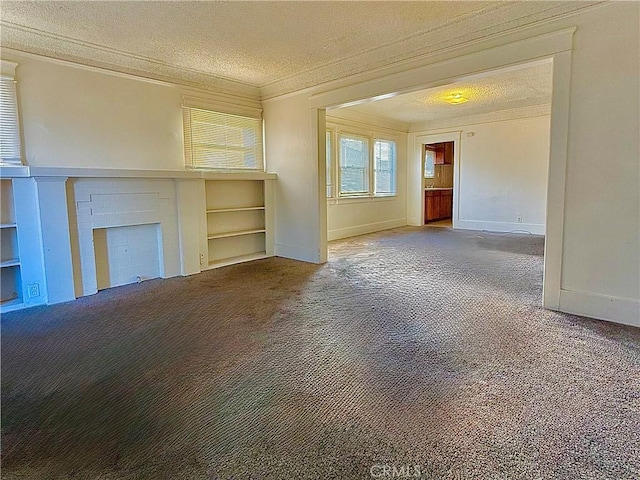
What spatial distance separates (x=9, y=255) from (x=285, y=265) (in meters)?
3.05

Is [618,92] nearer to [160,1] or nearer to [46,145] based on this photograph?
[160,1]

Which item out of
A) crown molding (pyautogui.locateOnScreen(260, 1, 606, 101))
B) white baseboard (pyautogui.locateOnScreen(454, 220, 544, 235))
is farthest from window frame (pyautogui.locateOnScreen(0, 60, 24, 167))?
white baseboard (pyautogui.locateOnScreen(454, 220, 544, 235))

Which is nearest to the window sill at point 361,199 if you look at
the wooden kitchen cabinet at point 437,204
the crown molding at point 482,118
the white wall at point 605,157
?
the wooden kitchen cabinet at point 437,204

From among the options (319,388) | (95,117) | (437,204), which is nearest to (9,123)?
(95,117)

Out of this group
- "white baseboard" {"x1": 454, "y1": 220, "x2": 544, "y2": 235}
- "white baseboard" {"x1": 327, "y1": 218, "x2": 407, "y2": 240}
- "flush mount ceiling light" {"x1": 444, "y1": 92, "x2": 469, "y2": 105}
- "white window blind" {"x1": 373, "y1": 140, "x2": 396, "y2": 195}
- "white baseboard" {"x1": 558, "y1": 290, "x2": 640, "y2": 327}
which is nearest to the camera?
"white baseboard" {"x1": 558, "y1": 290, "x2": 640, "y2": 327}

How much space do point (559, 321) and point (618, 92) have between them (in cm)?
182

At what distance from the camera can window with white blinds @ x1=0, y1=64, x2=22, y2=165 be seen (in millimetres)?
3643

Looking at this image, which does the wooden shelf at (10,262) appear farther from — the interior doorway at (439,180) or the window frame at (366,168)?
the interior doorway at (439,180)

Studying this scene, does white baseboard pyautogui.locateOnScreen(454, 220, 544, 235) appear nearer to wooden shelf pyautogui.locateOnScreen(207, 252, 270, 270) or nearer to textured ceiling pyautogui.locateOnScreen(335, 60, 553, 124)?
textured ceiling pyautogui.locateOnScreen(335, 60, 553, 124)

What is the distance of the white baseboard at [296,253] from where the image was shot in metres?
5.56

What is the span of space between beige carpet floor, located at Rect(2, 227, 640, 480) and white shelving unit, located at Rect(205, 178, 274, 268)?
1766 millimetres

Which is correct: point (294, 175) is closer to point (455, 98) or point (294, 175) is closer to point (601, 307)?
point (455, 98)

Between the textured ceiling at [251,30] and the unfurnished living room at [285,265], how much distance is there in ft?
0.10

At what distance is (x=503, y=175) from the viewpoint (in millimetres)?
8406
